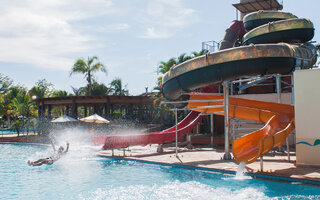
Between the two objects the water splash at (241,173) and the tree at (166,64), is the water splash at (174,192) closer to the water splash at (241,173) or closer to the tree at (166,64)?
the water splash at (241,173)

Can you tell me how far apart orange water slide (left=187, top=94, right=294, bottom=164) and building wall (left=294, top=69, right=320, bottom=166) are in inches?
18.6

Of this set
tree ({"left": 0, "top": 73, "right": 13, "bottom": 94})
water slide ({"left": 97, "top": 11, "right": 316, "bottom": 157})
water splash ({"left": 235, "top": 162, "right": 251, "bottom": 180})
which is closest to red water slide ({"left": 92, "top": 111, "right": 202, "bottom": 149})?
water slide ({"left": 97, "top": 11, "right": 316, "bottom": 157})

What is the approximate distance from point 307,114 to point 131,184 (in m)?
5.67

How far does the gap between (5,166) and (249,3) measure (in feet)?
66.3

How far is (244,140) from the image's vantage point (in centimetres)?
934

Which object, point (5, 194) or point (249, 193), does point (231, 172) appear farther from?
point (5, 194)

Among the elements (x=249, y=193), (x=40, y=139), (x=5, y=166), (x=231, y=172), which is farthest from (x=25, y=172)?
(x=40, y=139)

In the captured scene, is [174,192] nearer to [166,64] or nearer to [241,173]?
[241,173]

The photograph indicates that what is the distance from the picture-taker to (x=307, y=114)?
9.34m

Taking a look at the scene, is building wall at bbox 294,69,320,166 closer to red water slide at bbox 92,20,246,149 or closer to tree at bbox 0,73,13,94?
red water slide at bbox 92,20,246,149

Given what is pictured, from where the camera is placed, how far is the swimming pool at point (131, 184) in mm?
7582

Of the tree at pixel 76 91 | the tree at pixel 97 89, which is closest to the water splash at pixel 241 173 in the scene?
the tree at pixel 97 89

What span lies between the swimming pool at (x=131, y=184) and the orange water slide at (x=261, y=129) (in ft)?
2.73

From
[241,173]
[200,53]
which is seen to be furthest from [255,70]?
[200,53]
